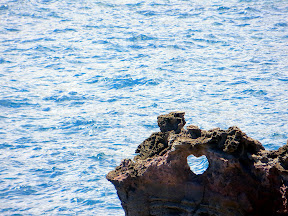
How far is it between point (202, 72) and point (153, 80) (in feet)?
7.21

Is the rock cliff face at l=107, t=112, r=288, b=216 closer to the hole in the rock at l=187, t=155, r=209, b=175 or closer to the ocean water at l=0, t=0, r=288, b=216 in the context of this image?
the ocean water at l=0, t=0, r=288, b=216

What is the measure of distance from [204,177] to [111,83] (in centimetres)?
1364

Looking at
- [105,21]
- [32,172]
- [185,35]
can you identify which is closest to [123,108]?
[32,172]

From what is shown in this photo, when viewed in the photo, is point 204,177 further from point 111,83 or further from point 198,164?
point 111,83

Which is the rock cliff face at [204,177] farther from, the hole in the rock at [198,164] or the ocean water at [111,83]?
the hole in the rock at [198,164]

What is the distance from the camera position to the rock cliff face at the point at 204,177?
6.47 metres

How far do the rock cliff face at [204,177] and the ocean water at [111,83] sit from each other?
5.33 m

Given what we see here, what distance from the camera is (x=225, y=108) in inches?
680

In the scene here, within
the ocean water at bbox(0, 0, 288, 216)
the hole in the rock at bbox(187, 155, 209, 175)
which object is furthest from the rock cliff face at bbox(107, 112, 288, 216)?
the hole in the rock at bbox(187, 155, 209, 175)

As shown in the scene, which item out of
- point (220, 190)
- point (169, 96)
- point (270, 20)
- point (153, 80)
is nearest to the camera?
point (220, 190)

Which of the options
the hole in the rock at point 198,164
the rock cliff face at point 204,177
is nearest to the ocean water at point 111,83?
the hole in the rock at point 198,164

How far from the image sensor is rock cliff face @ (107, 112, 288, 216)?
21.2ft

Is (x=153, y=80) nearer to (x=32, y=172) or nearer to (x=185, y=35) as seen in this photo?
(x=185, y=35)

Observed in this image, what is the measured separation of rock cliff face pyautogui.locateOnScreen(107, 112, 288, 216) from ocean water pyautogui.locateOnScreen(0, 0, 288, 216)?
17.5 ft
